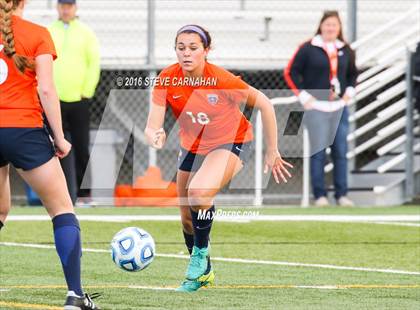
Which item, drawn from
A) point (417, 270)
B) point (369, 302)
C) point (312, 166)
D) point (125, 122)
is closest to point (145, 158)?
point (125, 122)

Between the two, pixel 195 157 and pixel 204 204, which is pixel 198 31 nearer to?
pixel 195 157

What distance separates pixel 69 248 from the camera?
7.16 metres

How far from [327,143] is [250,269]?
639cm

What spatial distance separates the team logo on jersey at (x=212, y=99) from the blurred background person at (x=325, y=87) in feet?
22.2

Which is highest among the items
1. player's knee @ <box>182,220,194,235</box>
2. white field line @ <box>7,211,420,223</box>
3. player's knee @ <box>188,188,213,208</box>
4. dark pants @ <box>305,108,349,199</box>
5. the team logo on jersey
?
the team logo on jersey

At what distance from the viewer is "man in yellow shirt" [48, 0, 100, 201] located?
15.3m

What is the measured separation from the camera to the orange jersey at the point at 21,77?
22.9 ft

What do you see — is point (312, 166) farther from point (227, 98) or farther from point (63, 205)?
point (63, 205)

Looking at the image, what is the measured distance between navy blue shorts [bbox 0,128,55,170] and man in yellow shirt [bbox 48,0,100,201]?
27.0 feet

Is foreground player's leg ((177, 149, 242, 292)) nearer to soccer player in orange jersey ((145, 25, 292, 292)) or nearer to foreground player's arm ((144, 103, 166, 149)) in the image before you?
soccer player in orange jersey ((145, 25, 292, 292))

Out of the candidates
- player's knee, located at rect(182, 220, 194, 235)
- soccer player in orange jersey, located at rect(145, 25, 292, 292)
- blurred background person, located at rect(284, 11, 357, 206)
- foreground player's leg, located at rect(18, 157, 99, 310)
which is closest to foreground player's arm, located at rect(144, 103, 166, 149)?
soccer player in orange jersey, located at rect(145, 25, 292, 292)

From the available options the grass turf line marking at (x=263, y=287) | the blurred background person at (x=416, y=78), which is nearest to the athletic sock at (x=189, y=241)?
the grass turf line marking at (x=263, y=287)

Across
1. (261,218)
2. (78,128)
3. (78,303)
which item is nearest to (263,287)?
(78,303)

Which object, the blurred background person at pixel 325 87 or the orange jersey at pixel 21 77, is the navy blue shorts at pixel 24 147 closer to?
the orange jersey at pixel 21 77
